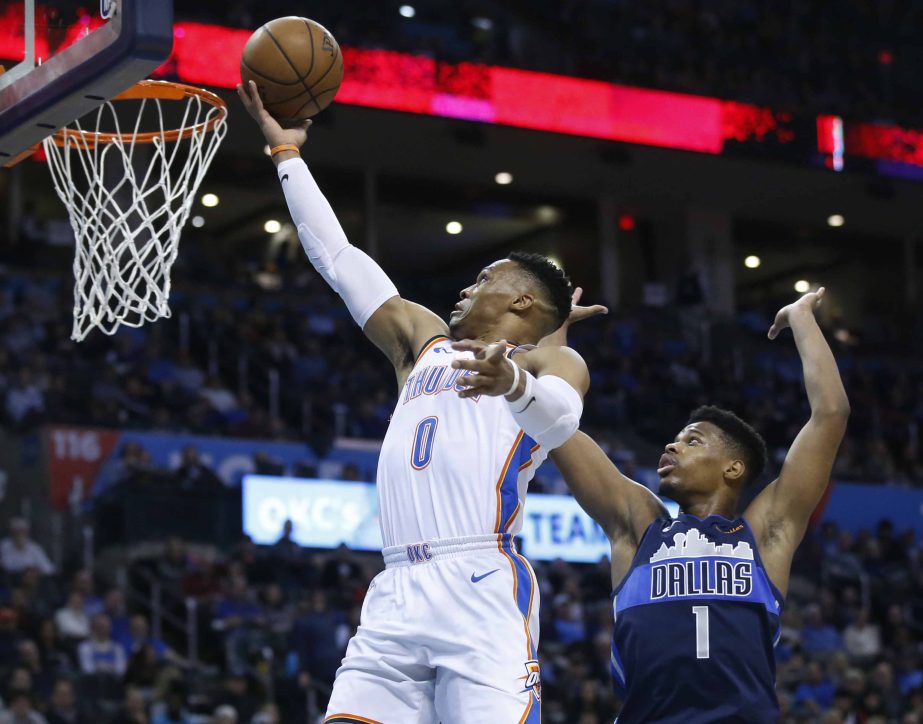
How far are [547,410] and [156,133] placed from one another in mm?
3160

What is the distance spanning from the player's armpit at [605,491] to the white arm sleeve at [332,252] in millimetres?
743

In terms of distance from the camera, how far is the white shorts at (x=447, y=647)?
405 cm

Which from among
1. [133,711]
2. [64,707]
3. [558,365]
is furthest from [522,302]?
[64,707]

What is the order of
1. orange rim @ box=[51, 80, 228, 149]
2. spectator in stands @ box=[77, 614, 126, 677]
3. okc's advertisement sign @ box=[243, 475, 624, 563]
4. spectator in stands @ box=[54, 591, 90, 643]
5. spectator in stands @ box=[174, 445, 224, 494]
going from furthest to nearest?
okc's advertisement sign @ box=[243, 475, 624, 563] < spectator in stands @ box=[174, 445, 224, 494] < spectator in stands @ box=[54, 591, 90, 643] < spectator in stands @ box=[77, 614, 126, 677] < orange rim @ box=[51, 80, 228, 149]

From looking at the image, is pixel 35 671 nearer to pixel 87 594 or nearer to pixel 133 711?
pixel 133 711

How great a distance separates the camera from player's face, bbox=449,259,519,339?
4.56m

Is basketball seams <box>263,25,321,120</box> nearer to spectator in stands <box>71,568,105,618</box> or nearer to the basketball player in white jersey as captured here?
the basketball player in white jersey

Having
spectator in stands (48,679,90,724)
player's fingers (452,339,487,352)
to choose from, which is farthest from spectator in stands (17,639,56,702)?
player's fingers (452,339,487,352)

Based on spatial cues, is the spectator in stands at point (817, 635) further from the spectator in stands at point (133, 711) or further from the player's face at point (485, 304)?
the player's face at point (485, 304)

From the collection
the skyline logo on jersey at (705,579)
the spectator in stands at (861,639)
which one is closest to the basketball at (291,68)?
the skyline logo on jersey at (705,579)

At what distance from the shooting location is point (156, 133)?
643cm

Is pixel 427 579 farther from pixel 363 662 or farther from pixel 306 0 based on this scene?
pixel 306 0

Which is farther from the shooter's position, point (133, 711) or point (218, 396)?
point (218, 396)

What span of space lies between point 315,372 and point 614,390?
4595 mm
